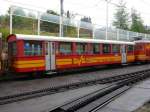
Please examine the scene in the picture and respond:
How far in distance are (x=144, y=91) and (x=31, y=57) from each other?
7650mm

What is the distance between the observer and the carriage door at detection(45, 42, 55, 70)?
2136 centimetres

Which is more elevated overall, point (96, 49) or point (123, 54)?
point (96, 49)

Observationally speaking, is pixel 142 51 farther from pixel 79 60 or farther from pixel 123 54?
pixel 79 60

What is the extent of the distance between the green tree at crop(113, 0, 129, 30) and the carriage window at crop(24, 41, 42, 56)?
2299 inches

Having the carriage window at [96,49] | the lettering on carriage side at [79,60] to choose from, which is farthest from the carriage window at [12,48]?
the carriage window at [96,49]

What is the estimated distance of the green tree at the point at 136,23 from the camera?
7731 cm

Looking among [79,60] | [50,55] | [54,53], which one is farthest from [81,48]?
[50,55]

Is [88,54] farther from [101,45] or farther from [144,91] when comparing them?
[144,91]

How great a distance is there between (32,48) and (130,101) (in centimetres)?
926

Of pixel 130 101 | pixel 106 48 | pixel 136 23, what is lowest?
pixel 130 101

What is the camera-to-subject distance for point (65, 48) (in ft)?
75.8

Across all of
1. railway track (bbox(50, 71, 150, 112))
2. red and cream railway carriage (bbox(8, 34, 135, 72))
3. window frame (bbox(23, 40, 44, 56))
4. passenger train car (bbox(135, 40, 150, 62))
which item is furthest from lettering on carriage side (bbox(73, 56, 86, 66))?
passenger train car (bbox(135, 40, 150, 62))

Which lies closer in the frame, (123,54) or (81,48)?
(81,48)

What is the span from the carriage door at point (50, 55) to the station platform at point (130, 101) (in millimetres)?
7144
